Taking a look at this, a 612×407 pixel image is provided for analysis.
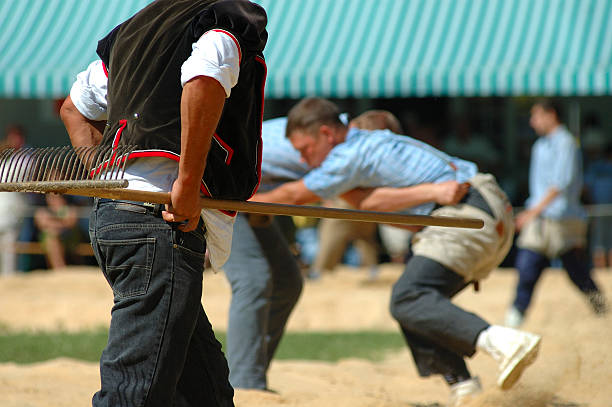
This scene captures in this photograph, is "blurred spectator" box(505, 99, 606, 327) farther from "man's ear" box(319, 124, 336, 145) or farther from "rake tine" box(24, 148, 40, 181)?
"rake tine" box(24, 148, 40, 181)

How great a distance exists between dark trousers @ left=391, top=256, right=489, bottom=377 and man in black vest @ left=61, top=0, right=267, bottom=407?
156 cm

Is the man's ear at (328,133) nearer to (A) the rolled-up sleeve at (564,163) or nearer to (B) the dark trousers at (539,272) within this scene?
(B) the dark trousers at (539,272)

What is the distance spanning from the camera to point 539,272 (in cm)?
701

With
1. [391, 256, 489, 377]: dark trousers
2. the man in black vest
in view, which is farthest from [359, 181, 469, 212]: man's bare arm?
the man in black vest

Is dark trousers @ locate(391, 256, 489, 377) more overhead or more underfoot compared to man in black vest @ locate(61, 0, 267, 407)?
more underfoot

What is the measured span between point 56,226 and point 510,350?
31.6 ft

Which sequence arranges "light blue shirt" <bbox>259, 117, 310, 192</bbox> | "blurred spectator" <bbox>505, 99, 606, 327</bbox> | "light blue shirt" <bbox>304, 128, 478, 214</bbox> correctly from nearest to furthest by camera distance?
"light blue shirt" <bbox>304, 128, 478, 214</bbox> → "light blue shirt" <bbox>259, 117, 310, 192</bbox> → "blurred spectator" <bbox>505, 99, 606, 327</bbox>

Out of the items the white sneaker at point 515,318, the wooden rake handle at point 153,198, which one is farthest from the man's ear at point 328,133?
the white sneaker at point 515,318

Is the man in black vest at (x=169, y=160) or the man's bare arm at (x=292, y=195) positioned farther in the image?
the man's bare arm at (x=292, y=195)

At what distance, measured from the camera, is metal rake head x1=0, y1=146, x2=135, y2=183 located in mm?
2389

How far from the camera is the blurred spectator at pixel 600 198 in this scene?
11.4m

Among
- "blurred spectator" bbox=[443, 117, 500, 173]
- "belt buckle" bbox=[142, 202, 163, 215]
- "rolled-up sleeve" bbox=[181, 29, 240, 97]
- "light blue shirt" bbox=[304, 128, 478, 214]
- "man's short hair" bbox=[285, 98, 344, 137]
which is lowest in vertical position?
"blurred spectator" bbox=[443, 117, 500, 173]

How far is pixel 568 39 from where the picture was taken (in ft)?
30.8

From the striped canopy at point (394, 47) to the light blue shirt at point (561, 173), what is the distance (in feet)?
5.45
